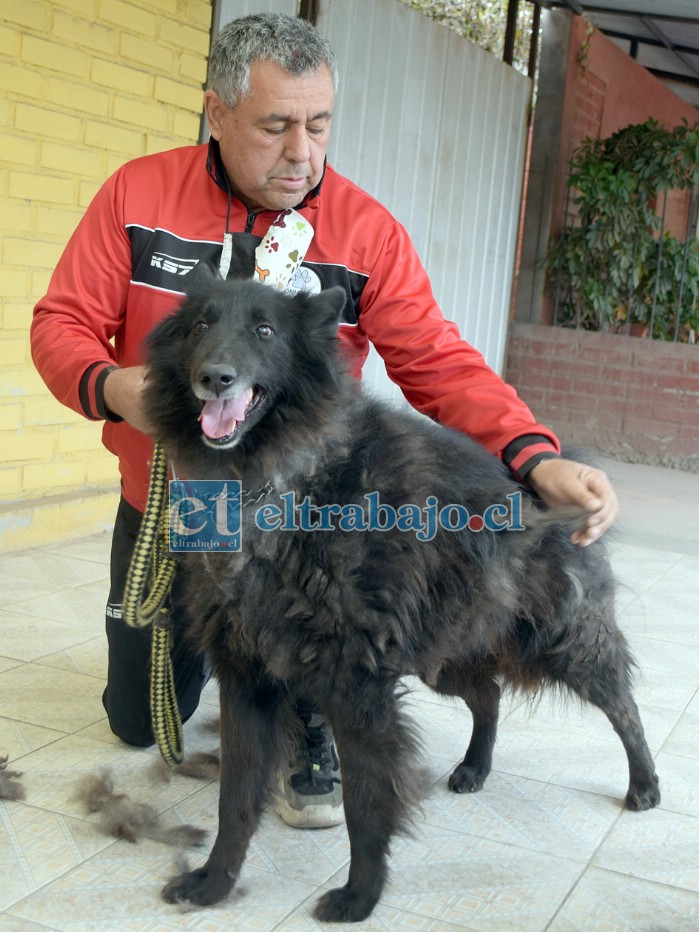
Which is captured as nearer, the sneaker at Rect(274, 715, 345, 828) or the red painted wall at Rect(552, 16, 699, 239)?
the sneaker at Rect(274, 715, 345, 828)

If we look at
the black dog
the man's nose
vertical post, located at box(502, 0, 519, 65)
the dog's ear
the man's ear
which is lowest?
the black dog

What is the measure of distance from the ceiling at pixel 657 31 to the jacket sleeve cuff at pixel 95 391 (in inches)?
295

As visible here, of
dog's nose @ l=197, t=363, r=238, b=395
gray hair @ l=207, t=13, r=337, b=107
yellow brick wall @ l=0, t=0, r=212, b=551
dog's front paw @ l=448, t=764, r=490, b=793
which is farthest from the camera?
yellow brick wall @ l=0, t=0, r=212, b=551

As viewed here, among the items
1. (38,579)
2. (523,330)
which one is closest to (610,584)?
(38,579)

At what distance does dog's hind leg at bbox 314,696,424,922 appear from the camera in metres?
2.30

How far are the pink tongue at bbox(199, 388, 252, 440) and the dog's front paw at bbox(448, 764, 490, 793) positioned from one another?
1.51m

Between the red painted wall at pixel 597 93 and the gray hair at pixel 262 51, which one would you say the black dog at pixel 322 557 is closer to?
the gray hair at pixel 262 51

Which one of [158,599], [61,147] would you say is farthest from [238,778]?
[61,147]

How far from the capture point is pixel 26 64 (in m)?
4.69

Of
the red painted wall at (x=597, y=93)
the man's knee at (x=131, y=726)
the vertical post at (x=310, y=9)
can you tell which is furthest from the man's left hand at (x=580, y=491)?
the red painted wall at (x=597, y=93)

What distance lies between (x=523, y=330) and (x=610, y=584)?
7.05 m

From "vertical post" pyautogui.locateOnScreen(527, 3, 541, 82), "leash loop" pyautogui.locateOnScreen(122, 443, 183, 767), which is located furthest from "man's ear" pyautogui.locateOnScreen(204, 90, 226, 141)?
"vertical post" pyautogui.locateOnScreen(527, 3, 541, 82)

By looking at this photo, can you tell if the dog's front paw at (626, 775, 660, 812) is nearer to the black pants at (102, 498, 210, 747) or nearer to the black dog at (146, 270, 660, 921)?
the black dog at (146, 270, 660, 921)

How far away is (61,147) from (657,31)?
7.89 metres
